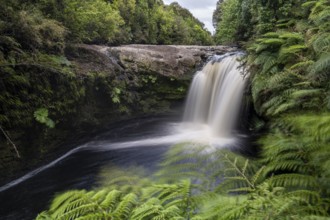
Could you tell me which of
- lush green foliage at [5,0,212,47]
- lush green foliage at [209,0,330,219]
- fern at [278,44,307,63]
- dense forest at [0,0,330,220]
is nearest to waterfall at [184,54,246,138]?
dense forest at [0,0,330,220]

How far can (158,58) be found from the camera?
1034cm

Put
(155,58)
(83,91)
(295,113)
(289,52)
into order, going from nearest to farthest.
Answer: (295,113)
(289,52)
(83,91)
(155,58)

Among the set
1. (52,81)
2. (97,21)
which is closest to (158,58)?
(97,21)

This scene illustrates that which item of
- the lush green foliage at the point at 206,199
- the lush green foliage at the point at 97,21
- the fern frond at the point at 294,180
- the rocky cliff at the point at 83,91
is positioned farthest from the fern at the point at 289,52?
the lush green foliage at the point at 97,21

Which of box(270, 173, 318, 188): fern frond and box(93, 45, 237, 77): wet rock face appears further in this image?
box(93, 45, 237, 77): wet rock face

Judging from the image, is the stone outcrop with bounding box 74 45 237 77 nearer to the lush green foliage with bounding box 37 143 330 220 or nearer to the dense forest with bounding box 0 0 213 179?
the dense forest with bounding box 0 0 213 179

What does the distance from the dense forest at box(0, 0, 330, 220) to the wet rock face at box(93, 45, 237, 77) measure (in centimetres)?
113

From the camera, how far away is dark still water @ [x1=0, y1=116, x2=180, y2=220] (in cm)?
516

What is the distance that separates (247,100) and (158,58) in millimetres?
4040

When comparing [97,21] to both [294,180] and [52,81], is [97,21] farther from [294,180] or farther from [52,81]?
[294,180]

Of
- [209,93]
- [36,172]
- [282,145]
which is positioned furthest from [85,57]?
[282,145]

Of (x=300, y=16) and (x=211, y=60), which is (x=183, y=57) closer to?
(x=211, y=60)

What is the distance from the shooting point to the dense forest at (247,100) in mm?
1602

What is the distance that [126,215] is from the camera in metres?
1.63
